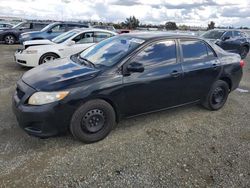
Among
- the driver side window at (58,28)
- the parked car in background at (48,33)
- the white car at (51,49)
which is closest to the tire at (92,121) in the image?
the white car at (51,49)

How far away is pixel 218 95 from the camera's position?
5.07 meters

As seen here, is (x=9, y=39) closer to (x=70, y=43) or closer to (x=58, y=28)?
(x=58, y=28)

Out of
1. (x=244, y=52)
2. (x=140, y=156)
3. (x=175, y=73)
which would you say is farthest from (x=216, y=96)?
(x=244, y=52)

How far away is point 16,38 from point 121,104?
14.7 m

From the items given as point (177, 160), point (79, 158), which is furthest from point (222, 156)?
point (79, 158)

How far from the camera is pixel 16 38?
16.1 meters

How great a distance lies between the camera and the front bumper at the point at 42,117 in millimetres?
3250

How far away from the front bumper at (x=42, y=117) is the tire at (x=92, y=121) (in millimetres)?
129

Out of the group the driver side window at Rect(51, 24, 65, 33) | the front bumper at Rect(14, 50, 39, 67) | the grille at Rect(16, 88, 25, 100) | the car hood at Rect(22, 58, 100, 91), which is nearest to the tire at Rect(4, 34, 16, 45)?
the driver side window at Rect(51, 24, 65, 33)

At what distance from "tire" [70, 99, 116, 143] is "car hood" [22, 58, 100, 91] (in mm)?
384

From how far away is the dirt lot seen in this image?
2.89 meters

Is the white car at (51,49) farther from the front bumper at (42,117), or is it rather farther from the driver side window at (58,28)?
the front bumper at (42,117)

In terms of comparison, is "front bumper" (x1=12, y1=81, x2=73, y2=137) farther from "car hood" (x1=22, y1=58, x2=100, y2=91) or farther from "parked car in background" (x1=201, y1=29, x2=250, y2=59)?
"parked car in background" (x1=201, y1=29, x2=250, y2=59)

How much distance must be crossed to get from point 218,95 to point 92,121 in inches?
112
